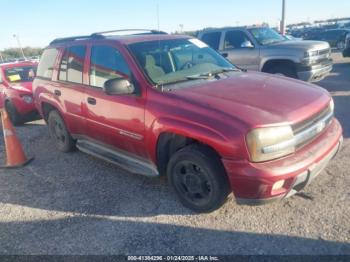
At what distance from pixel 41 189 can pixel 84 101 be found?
A: 138cm

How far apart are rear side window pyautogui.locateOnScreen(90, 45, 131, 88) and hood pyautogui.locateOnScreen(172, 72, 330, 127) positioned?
2.95 ft

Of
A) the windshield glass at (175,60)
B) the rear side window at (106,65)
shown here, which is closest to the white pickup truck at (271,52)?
the windshield glass at (175,60)

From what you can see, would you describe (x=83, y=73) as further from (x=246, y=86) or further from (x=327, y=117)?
(x=327, y=117)

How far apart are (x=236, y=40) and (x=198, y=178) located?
6.74 meters

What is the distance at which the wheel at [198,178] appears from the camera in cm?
309

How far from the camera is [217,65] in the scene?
4.25 m

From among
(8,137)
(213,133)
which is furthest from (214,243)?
(8,137)

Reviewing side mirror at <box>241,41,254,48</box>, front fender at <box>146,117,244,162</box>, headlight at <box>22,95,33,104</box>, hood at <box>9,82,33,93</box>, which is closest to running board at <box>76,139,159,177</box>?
front fender at <box>146,117,244,162</box>

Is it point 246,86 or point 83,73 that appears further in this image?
point 83,73

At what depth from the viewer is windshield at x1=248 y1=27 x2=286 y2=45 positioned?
8.78 meters

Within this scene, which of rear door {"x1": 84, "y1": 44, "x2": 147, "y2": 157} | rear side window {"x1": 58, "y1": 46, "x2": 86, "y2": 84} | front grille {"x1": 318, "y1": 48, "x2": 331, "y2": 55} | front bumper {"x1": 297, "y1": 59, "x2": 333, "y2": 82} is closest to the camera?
rear door {"x1": 84, "y1": 44, "x2": 147, "y2": 157}

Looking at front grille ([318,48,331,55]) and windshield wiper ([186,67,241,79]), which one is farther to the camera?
front grille ([318,48,331,55])

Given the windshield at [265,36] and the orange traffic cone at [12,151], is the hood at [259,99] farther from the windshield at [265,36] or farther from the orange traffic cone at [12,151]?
the windshield at [265,36]

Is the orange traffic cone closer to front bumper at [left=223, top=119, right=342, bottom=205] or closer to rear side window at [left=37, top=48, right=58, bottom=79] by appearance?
rear side window at [left=37, top=48, right=58, bottom=79]
